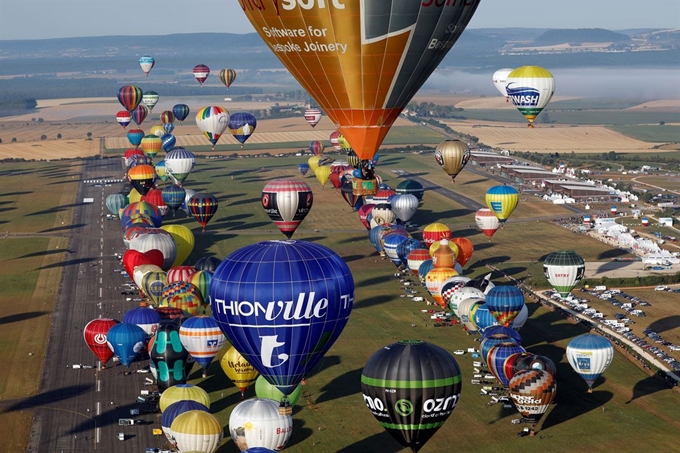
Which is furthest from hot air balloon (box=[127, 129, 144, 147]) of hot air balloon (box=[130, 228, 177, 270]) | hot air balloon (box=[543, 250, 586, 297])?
hot air balloon (box=[543, 250, 586, 297])

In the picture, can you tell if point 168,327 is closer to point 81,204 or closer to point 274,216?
point 274,216

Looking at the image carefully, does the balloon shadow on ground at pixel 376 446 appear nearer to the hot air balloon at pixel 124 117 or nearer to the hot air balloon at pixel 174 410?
the hot air balloon at pixel 174 410

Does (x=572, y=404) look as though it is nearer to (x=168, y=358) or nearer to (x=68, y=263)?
(x=168, y=358)

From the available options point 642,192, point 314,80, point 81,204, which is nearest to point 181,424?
point 314,80

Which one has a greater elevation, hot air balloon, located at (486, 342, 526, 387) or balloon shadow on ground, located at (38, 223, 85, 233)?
hot air balloon, located at (486, 342, 526, 387)

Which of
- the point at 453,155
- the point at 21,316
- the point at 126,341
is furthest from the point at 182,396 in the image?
the point at 453,155

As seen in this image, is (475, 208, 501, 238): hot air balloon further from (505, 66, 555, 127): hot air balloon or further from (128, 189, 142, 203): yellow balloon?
(128, 189, 142, 203): yellow balloon
